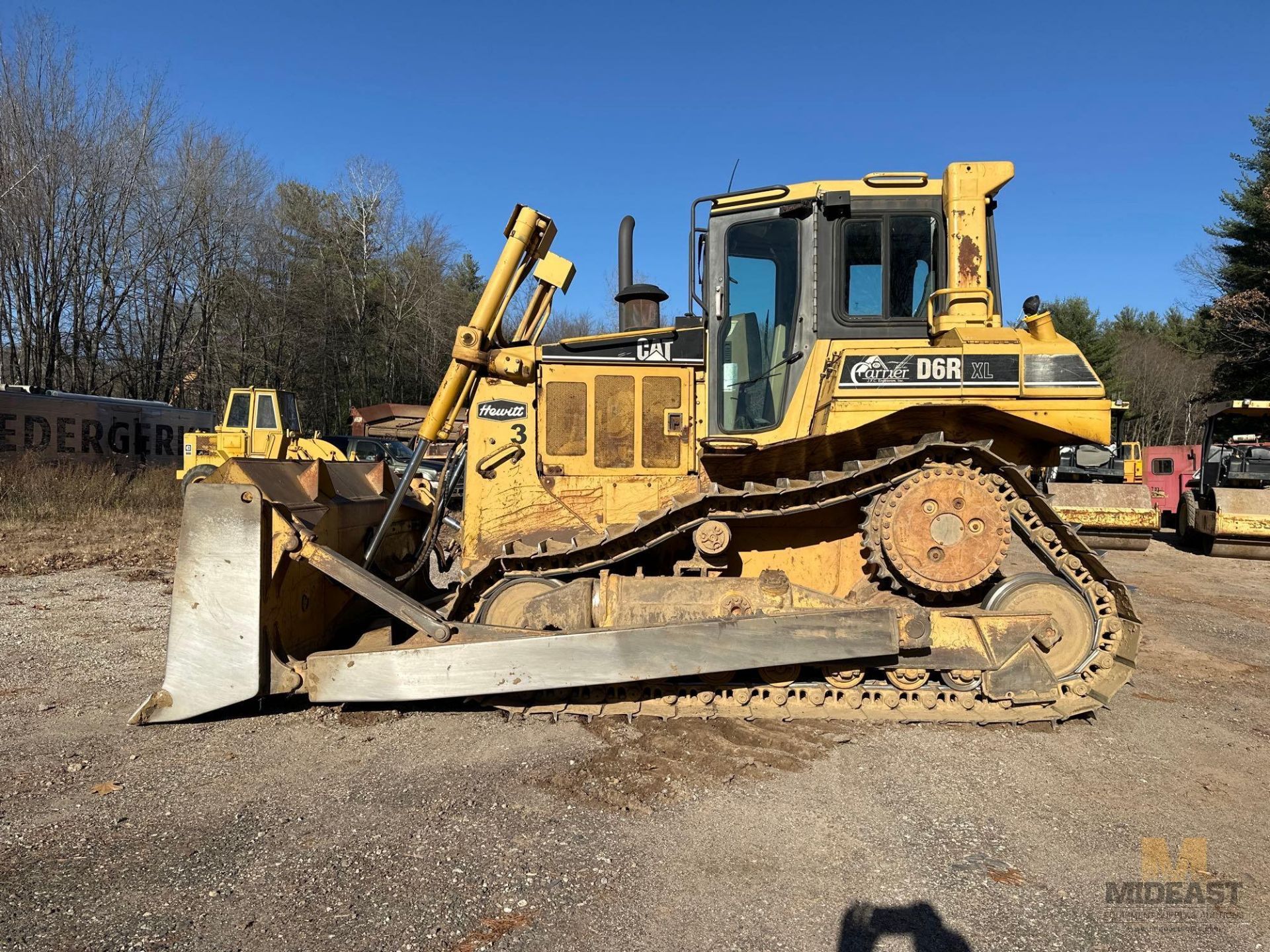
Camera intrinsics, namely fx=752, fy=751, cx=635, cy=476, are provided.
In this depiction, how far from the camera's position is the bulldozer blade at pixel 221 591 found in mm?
3992

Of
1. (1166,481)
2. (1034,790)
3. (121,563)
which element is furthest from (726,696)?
(1166,481)

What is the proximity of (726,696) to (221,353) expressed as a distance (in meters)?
29.9

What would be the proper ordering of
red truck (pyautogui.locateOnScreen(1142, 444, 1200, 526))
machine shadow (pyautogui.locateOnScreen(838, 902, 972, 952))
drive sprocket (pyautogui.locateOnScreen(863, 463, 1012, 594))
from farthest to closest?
red truck (pyautogui.locateOnScreen(1142, 444, 1200, 526)) < drive sprocket (pyautogui.locateOnScreen(863, 463, 1012, 594)) < machine shadow (pyautogui.locateOnScreen(838, 902, 972, 952))

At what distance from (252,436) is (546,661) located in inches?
537

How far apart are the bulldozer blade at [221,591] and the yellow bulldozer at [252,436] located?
11.9m

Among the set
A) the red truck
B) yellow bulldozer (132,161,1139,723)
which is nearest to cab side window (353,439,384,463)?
yellow bulldozer (132,161,1139,723)

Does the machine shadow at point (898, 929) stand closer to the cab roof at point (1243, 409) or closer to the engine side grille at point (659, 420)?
the engine side grille at point (659, 420)

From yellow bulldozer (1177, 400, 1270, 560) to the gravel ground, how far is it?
392 inches

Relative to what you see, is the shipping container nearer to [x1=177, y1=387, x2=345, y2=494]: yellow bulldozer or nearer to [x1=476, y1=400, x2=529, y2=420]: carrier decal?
[x1=177, y1=387, x2=345, y2=494]: yellow bulldozer

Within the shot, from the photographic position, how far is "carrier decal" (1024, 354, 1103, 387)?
14.0 ft

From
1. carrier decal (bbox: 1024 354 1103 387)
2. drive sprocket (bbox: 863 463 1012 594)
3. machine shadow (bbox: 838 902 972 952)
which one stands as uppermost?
carrier decal (bbox: 1024 354 1103 387)

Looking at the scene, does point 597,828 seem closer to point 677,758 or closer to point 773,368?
point 677,758

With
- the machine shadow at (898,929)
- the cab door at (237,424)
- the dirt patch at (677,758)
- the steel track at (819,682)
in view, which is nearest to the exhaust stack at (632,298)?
the steel track at (819,682)

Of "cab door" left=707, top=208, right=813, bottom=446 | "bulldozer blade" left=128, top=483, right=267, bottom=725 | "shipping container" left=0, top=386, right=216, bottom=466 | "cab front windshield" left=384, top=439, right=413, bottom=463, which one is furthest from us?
"cab front windshield" left=384, top=439, right=413, bottom=463
